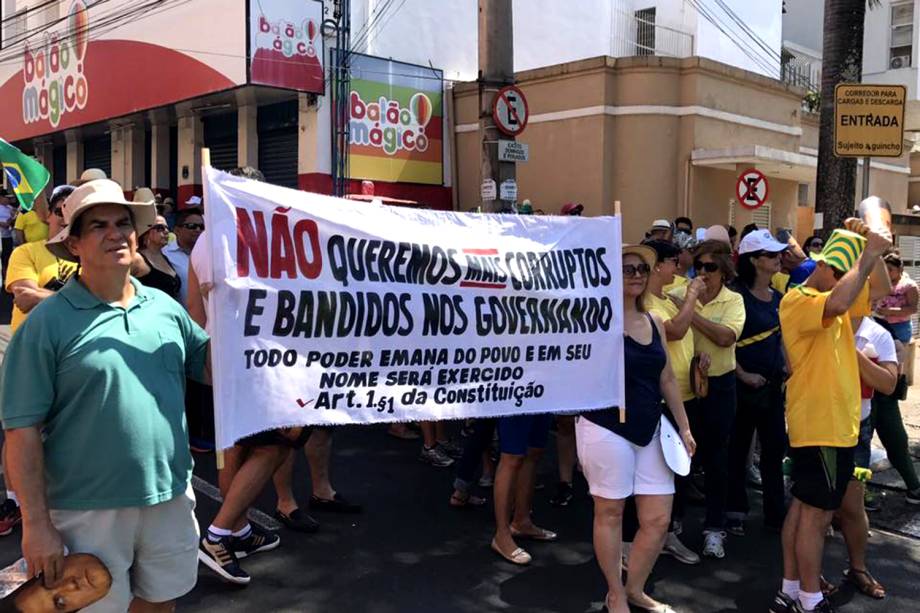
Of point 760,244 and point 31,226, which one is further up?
point 31,226

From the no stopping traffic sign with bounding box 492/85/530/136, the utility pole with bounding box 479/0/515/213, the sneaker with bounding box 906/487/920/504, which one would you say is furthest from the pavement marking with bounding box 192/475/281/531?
the no stopping traffic sign with bounding box 492/85/530/136

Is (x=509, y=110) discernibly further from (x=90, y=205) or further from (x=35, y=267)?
(x=90, y=205)

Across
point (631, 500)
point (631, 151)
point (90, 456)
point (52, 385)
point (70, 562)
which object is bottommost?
point (631, 500)

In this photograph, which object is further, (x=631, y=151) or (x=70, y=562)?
(x=631, y=151)

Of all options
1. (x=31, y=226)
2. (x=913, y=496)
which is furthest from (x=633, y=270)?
(x=31, y=226)

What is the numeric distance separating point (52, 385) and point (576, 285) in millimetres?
2457

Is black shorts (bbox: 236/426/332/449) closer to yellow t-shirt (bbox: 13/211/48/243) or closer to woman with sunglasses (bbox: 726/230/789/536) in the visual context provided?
woman with sunglasses (bbox: 726/230/789/536)

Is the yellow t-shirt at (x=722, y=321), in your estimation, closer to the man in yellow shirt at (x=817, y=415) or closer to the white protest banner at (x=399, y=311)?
the man in yellow shirt at (x=817, y=415)

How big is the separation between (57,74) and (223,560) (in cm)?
1830

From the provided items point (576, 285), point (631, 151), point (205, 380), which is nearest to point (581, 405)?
point (576, 285)

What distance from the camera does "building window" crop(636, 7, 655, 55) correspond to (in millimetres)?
18938

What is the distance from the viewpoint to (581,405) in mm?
3912

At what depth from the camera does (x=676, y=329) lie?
4.52 metres

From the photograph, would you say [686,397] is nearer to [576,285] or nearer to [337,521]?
[576,285]
